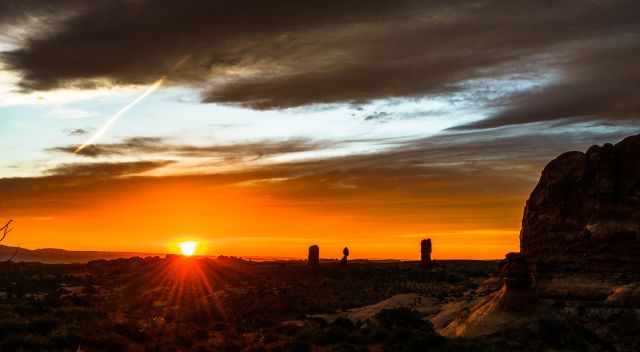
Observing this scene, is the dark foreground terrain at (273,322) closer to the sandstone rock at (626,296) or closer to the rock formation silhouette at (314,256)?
the sandstone rock at (626,296)

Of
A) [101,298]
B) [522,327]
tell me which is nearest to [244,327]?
[522,327]

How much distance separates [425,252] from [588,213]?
6695cm

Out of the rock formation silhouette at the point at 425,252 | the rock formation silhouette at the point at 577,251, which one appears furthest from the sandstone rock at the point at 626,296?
the rock formation silhouette at the point at 425,252

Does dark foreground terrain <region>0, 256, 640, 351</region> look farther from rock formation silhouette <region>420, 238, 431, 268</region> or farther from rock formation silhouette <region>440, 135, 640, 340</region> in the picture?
rock formation silhouette <region>420, 238, 431, 268</region>

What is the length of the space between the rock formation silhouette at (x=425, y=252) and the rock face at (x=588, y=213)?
2441 inches

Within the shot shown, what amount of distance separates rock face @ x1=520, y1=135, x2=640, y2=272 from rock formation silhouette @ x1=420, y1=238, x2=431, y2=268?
203 feet

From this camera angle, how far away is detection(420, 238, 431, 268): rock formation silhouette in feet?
310

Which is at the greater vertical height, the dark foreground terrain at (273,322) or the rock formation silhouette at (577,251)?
the rock formation silhouette at (577,251)

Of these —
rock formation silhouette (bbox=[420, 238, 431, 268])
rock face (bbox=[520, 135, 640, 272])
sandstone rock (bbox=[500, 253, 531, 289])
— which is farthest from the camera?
rock formation silhouette (bbox=[420, 238, 431, 268])

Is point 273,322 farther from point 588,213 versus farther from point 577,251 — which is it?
point 588,213

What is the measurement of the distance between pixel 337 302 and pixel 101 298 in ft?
64.4

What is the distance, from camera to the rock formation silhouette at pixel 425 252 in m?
94.4

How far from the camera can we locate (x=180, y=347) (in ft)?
83.0

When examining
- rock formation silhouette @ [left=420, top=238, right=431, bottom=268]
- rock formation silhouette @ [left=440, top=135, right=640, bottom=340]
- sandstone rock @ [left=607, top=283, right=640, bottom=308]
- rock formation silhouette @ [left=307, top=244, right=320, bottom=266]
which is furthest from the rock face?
rock formation silhouette @ [left=420, top=238, right=431, bottom=268]
